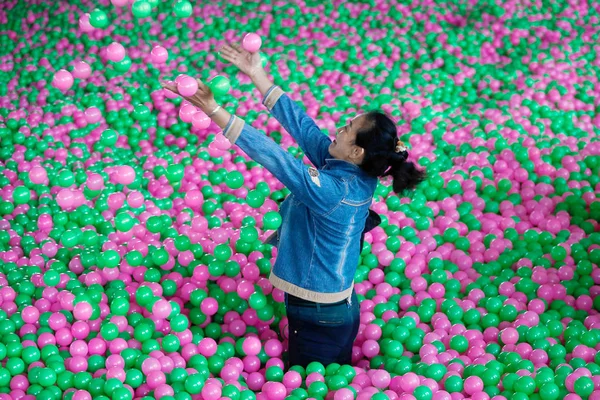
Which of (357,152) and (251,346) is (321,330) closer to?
(251,346)

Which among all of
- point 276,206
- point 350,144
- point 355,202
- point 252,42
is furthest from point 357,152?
point 276,206

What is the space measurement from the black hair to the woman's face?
12 millimetres

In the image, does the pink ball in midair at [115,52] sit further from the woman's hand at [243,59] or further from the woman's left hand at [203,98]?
the woman's left hand at [203,98]

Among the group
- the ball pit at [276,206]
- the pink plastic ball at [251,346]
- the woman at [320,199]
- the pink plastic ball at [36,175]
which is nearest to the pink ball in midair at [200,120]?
the ball pit at [276,206]

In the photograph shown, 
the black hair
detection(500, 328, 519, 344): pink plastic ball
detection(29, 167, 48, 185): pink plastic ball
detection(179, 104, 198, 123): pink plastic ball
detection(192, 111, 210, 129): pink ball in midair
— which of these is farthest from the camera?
detection(29, 167, 48, 185): pink plastic ball

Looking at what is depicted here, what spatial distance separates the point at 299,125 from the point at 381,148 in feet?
1.28

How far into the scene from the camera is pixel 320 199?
192cm

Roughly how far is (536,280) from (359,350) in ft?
2.53

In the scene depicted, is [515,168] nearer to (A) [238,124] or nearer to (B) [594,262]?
(B) [594,262]

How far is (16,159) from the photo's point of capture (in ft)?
10.6

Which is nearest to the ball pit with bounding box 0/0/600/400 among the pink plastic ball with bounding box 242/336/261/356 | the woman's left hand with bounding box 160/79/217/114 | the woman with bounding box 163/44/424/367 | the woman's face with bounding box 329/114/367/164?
the pink plastic ball with bounding box 242/336/261/356

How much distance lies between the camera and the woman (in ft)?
6.11

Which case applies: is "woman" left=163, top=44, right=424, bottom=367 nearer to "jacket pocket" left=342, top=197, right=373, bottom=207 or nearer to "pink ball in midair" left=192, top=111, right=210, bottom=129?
"jacket pocket" left=342, top=197, right=373, bottom=207

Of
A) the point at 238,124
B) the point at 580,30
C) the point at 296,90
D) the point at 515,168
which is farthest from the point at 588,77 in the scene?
the point at 238,124
